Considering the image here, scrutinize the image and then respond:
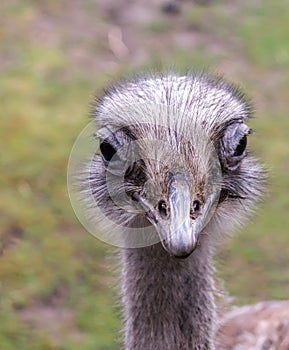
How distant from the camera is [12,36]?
5.10 meters

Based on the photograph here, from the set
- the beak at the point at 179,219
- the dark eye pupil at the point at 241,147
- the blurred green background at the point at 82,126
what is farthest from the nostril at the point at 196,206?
the blurred green background at the point at 82,126

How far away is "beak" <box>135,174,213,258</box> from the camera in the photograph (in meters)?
1.65

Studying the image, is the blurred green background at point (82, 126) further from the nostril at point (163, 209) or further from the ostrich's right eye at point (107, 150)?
the nostril at point (163, 209)

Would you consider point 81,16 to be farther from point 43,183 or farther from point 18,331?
point 18,331

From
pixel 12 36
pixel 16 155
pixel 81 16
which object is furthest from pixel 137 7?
pixel 16 155

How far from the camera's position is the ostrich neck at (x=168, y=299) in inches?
82.5

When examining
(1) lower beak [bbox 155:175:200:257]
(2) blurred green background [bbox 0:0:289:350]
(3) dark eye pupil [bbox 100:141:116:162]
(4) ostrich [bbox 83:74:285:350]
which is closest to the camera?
(1) lower beak [bbox 155:175:200:257]

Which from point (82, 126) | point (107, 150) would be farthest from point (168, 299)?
point (82, 126)

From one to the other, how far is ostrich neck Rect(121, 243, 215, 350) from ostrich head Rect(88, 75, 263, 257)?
76 mm

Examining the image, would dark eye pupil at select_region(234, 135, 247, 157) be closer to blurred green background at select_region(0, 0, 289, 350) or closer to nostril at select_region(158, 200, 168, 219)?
nostril at select_region(158, 200, 168, 219)

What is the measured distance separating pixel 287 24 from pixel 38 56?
1.35m

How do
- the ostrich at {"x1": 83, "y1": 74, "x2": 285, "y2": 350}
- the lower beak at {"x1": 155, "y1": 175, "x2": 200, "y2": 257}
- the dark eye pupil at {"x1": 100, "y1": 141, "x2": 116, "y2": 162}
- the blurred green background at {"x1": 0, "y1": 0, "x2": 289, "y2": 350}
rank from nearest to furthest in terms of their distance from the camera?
the lower beak at {"x1": 155, "y1": 175, "x2": 200, "y2": 257}
the ostrich at {"x1": 83, "y1": 74, "x2": 285, "y2": 350}
the dark eye pupil at {"x1": 100, "y1": 141, "x2": 116, "y2": 162}
the blurred green background at {"x1": 0, "y1": 0, "x2": 289, "y2": 350}

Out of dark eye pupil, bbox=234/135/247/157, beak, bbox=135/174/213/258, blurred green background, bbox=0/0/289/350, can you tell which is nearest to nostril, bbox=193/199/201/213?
beak, bbox=135/174/213/258

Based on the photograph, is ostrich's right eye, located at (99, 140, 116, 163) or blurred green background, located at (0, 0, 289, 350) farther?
blurred green background, located at (0, 0, 289, 350)
